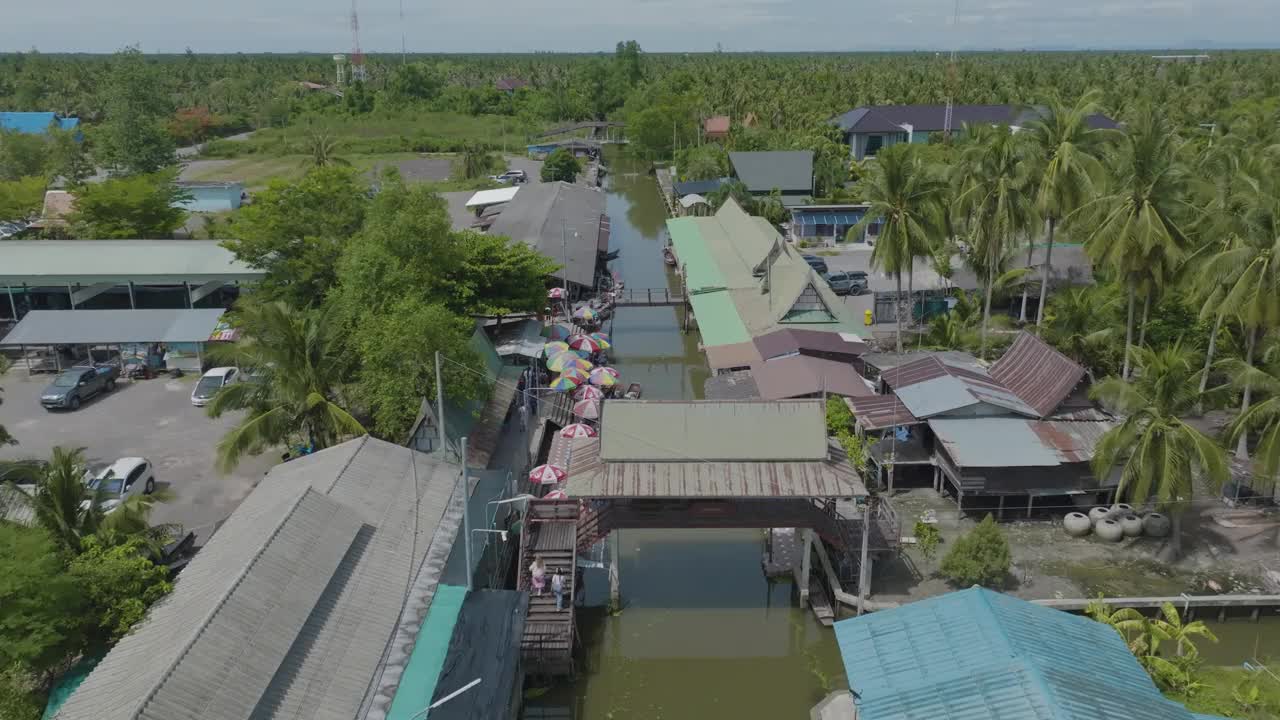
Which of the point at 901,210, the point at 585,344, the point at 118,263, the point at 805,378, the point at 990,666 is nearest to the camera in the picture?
the point at 990,666

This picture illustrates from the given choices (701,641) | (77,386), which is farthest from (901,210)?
(77,386)

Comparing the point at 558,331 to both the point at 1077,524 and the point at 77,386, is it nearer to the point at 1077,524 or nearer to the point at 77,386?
the point at 77,386

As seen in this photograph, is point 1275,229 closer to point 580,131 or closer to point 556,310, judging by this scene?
point 556,310

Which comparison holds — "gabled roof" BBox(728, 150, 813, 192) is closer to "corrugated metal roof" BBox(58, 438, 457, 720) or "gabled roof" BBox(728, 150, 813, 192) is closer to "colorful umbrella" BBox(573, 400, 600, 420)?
"colorful umbrella" BBox(573, 400, 600, 420)

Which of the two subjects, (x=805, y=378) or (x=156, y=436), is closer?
(x=805, y=378)

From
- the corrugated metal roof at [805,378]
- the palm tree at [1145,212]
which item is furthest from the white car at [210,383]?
the palm tree at [1145,212]

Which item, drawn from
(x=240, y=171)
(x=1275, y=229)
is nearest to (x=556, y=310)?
(x=1275, y=229)
